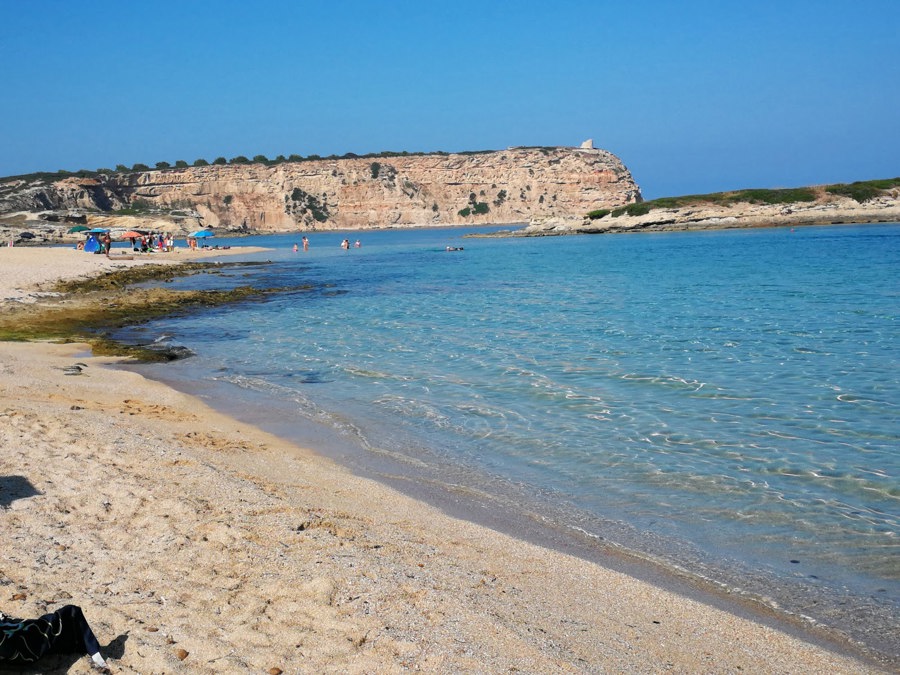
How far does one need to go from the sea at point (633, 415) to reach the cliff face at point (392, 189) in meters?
113

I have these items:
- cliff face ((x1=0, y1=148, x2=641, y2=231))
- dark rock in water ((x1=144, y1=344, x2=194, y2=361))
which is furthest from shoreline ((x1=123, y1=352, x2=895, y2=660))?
cliff face ((x1=0, y1=148, x2=641, y2=231))

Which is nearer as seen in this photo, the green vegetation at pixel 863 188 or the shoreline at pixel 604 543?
the shoreline at pixel 604 543

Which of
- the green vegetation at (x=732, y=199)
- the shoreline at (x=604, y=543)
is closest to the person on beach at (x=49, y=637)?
the shoreline at (x=604, y=543)

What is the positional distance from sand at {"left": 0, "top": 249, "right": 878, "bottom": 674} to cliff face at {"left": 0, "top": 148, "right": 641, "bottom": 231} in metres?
129

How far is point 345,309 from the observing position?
78.6 feet

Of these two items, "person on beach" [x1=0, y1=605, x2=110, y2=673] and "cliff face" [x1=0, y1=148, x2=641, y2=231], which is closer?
"person on beach" [x1=0, y1=605, x2=110, y2=673]

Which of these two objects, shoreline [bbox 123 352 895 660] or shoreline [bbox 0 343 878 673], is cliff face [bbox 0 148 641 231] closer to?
shoreline [bbox 123 352 895 660]

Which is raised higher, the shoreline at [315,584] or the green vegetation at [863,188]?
the green vegetation at [863,188]

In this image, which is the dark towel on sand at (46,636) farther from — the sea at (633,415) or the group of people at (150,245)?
the group of people at (150,245)

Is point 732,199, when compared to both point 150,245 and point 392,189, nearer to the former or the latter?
point 150,245

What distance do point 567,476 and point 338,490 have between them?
7.61 feet

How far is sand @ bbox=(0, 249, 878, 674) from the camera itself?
12.3 ft

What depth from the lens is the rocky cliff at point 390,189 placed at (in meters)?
132

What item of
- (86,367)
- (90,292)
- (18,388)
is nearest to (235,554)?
(18,388)
